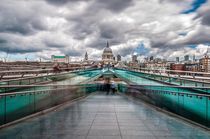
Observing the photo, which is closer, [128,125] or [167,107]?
[128,125]

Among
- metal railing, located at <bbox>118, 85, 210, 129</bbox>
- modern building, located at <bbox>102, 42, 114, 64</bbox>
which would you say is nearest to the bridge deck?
metal railing, located at <bbox>118, 85, 210, 129</bbox>

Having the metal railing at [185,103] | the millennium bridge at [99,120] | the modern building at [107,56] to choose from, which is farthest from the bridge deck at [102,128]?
the modern building at [107,56]

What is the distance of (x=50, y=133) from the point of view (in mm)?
4961

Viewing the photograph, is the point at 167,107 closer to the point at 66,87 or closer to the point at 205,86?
the point at 205,86

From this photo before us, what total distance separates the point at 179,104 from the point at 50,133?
435cm

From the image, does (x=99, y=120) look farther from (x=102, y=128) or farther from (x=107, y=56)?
(x=107, y=56)

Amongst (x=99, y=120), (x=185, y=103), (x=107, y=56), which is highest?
(x=107, y=56)

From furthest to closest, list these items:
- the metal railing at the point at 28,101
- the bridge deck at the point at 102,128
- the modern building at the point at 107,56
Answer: the modern building at the point at 107,56 < the metal railing at the point at 28,101 < the bridge deck at the point at 102,128

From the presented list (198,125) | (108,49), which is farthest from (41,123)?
(108,49)

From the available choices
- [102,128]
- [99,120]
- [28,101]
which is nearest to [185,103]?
[99,120]

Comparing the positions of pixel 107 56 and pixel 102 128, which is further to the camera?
pixel 107 56

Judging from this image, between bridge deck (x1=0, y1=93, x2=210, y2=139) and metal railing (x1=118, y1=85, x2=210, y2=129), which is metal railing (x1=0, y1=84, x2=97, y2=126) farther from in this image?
metal railing (x1=118, y1=85, x2=210, y2=129)

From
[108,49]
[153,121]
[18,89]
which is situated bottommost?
[153,121]

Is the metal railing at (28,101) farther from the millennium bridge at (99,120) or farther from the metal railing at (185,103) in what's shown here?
the metal railing at (185,103)
